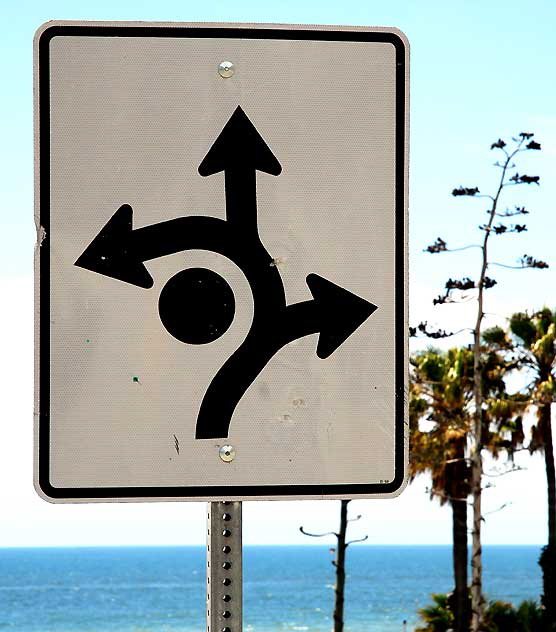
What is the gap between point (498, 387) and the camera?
30.1m

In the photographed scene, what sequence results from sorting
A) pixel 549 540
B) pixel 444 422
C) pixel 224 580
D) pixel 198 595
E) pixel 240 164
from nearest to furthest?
pixel 224 580 → pixel 240 164 → pixel 444 422 → pixel 549 540 → pixel 198 595

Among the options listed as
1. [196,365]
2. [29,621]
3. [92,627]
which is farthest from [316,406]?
[29,621]

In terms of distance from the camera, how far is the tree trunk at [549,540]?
32.4 metres

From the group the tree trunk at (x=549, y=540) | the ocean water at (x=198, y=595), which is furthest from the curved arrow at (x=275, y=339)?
the ocean water at (x=198, y=595)

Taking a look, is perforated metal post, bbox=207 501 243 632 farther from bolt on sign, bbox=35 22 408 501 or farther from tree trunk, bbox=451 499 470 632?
tree trunk, bbox=451 499 470 632

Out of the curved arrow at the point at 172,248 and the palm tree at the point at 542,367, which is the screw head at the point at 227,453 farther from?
the palm tree at the point at 542,367

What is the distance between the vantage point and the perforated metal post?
76.8 inches

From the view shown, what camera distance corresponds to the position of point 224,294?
6.64ft

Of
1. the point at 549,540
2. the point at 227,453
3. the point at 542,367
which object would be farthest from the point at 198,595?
the point at 227,453

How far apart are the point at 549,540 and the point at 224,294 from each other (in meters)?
34.6

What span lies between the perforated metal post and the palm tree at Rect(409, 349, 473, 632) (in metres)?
24.9

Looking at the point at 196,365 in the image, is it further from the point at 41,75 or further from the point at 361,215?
the point at 41,75

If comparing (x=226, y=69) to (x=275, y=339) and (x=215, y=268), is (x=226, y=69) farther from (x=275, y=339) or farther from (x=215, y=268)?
(x=275, y=339)

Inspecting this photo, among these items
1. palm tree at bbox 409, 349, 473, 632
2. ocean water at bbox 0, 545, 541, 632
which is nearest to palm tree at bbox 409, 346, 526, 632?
palm tree at bbox 409, 349, 473, 632
